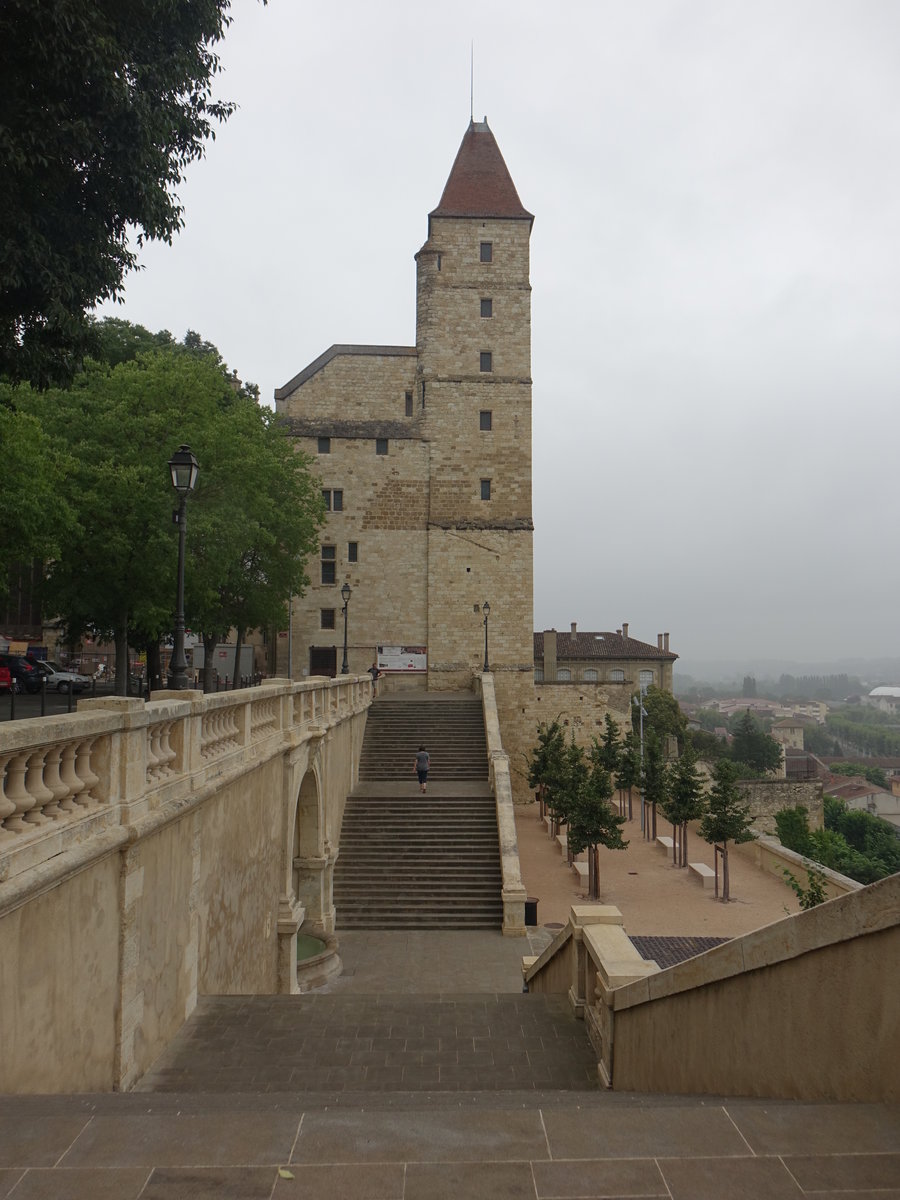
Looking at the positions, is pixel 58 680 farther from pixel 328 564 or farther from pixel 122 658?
pixel 328 564

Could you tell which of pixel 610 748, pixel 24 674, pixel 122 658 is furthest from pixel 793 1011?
pixel 610 748

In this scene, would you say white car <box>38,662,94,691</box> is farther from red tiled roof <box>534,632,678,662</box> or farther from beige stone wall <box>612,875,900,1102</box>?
red tiled roof <box>534,632,678,662</box>

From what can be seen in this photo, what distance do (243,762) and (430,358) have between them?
3015cm

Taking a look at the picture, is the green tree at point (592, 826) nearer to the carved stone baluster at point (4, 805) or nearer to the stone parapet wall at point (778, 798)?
the carved stone baluster at point (4, 805)

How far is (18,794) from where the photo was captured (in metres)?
4.58

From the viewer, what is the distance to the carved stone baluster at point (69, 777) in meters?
5.22

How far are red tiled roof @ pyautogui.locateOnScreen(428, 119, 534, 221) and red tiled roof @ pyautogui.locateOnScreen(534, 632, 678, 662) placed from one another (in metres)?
38.7

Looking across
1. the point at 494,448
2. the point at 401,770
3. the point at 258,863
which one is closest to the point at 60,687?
the point at 401,770

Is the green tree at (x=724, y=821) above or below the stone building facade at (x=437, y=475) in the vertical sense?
below

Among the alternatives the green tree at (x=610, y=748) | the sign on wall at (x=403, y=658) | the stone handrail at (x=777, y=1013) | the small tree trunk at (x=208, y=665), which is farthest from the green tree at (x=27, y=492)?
the green tree at (x=610, y=748)

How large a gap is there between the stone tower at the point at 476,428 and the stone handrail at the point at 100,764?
89.5ft

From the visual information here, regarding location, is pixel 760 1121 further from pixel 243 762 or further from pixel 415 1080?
pixel 243 762

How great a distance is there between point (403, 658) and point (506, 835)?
1728 cm

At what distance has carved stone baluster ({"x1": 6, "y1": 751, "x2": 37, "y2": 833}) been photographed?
14.9ft
